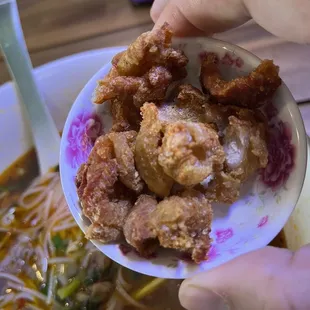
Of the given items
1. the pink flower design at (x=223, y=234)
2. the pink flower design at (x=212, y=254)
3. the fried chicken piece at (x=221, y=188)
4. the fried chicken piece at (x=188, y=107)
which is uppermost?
the fried chicken piece at (x=188, y=107)

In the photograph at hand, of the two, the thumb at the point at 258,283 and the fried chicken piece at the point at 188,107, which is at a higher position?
the fried chicken piece at the point at 188,107

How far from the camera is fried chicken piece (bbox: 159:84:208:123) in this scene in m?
0.88

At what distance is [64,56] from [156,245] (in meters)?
0.91

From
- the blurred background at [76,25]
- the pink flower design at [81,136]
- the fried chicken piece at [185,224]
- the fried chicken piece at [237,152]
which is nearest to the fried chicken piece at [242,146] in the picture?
the fried chicken piece at [237,152]

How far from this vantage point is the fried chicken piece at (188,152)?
0.72 meters

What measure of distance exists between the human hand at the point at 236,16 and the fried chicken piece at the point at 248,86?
9 centimetres

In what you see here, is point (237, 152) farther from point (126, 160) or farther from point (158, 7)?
point (158, 7)

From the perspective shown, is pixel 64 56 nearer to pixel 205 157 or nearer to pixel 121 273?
pixel 121 273

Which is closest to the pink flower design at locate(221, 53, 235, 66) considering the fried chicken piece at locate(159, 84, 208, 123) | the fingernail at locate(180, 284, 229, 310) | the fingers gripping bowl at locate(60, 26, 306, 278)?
the fingers gripping bowl at locate(60, 26, 306, 278)

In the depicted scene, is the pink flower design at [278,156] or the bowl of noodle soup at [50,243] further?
the bowl of noodle soup at [50,243]

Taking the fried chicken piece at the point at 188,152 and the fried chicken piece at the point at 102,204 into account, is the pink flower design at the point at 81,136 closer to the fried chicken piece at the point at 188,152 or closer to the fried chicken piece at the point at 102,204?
the fried chicken piece at the point at 102,204

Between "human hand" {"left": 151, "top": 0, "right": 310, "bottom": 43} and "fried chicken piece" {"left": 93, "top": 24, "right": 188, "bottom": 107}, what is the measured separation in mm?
166

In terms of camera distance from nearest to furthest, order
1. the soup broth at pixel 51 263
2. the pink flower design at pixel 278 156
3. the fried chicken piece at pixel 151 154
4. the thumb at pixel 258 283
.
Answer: the thumb at pixel 258 283, the fried chicken piece at pixel 151 154, the pink flower design at pixel 278 156, the soup broth at pixel 51 263

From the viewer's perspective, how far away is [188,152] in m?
0.72
